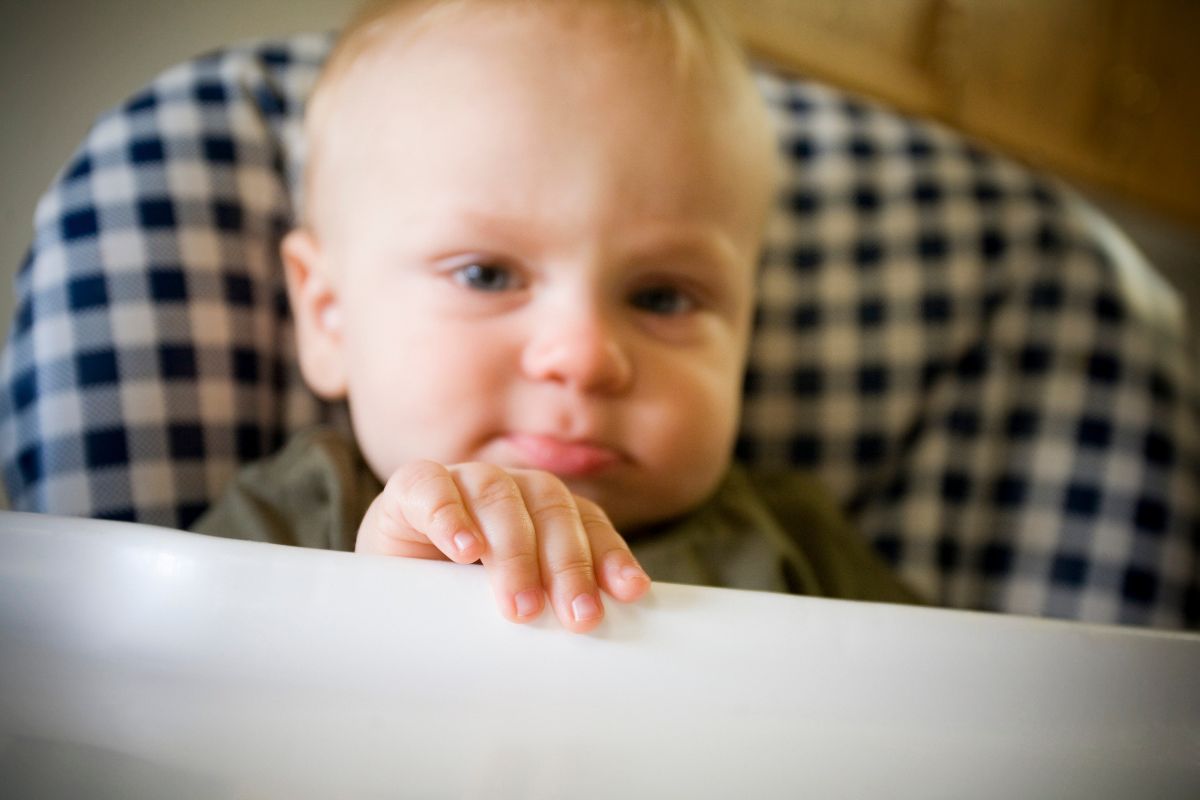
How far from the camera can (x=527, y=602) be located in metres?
0.28

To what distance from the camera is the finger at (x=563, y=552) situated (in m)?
0.29

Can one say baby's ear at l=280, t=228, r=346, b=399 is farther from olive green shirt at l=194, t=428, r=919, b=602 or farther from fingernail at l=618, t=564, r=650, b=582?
fingernail at l=618, t=564, r=650, b=582

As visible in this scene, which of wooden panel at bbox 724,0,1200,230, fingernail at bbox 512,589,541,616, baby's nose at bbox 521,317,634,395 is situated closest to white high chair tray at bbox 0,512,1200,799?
fingernail at bbox 512,589,541,616

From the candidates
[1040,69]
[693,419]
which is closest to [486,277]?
[693,419]

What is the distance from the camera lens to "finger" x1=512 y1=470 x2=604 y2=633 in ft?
0.95

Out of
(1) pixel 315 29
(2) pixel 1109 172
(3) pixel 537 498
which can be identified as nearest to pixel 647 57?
(3) pixel 537 498

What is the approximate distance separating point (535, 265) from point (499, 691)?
35 cm

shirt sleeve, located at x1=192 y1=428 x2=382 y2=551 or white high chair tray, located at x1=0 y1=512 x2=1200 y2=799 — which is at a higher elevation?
white high chair tray, located at x1=0 y1=512 x2=1200 y2=799

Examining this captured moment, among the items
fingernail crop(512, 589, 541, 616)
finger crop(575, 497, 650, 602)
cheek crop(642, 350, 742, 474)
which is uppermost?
fingernail crop(512, 589, 541, 616)

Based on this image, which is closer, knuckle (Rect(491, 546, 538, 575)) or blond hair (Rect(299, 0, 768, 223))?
knuckle (Rect(491, 546, 538, 575))

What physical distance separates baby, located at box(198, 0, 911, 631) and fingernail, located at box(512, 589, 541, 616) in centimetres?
27

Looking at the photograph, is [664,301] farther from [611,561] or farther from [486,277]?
[611,561]

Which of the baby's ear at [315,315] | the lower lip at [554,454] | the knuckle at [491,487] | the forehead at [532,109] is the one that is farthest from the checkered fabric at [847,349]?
the knuckle at [491,487]

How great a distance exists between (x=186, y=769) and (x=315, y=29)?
3.21 feet
